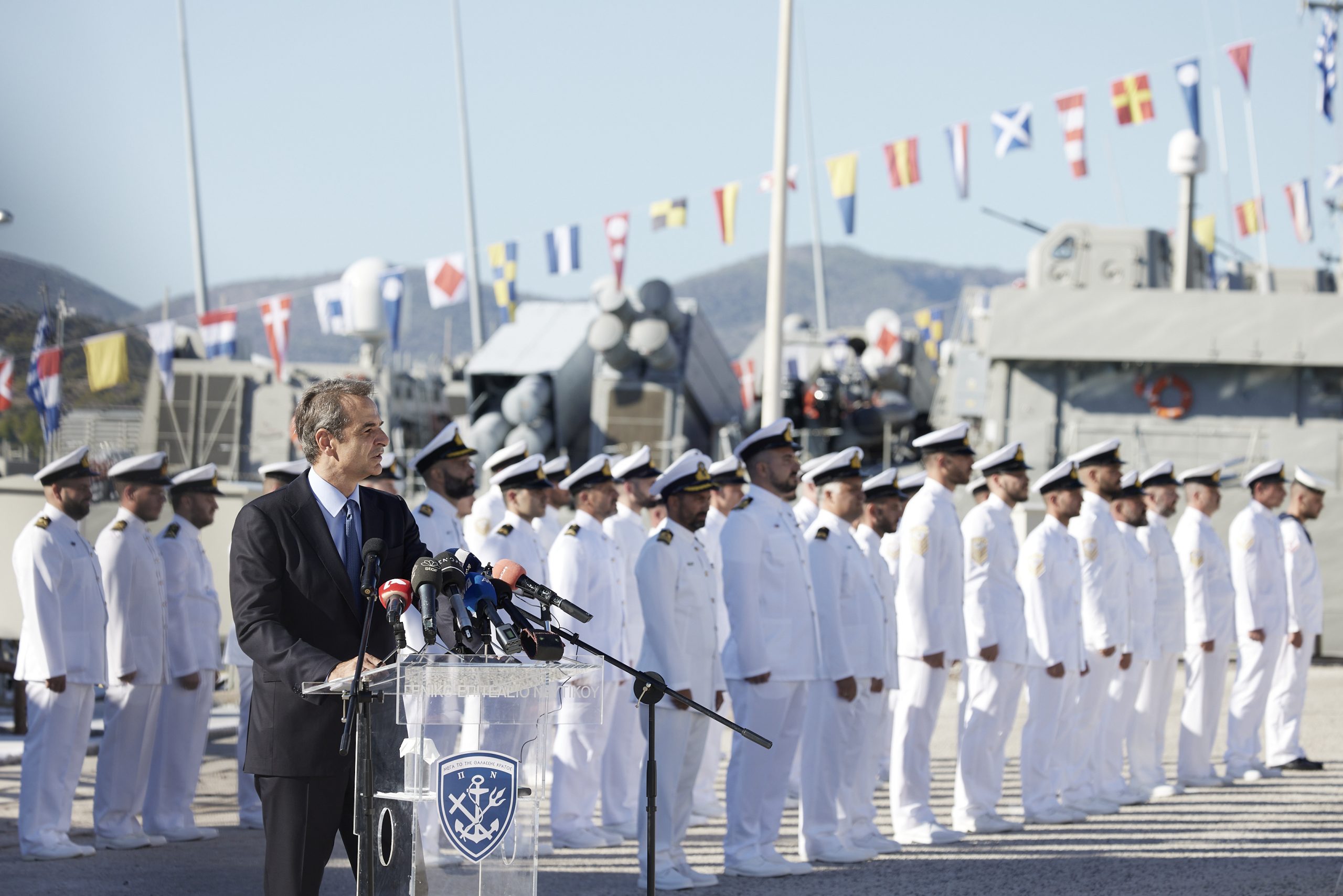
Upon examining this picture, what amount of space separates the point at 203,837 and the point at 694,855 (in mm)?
2347

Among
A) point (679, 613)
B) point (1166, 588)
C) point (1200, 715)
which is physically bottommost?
point (1200, 715)

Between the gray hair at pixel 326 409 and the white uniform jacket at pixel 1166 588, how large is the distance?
6.49 metres

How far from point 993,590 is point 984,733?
0.71 metres

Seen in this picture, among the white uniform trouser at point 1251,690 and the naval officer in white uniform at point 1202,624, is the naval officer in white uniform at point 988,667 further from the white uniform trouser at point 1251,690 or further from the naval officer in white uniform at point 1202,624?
the white uniform trouser at point 1251,690

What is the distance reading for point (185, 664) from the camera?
740 cm

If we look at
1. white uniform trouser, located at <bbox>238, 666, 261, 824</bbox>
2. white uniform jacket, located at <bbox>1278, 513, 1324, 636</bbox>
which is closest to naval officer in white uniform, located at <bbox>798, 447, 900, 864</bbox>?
white uniform trouser, located at <bbox>238, 666, 261, 824</bbox>

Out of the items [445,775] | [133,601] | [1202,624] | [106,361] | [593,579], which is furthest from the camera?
[1202,624]

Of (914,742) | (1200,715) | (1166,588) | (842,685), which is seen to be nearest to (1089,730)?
(1200,715)

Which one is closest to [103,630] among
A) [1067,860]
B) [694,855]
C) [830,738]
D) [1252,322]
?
[694,855]

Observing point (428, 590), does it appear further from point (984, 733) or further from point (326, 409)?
point (984, 733)

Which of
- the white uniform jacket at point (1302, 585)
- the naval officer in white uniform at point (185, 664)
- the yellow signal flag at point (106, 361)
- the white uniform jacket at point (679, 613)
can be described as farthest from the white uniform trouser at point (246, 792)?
the white uniform jacket at point (1302, 585)

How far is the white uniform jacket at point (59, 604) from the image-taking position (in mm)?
6527

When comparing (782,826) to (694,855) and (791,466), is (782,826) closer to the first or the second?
(694,855)

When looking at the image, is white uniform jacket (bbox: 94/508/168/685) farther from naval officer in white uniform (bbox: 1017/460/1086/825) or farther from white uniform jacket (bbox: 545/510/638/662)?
naval officer in white uniform (bbox: 1017/460/1086/825)
